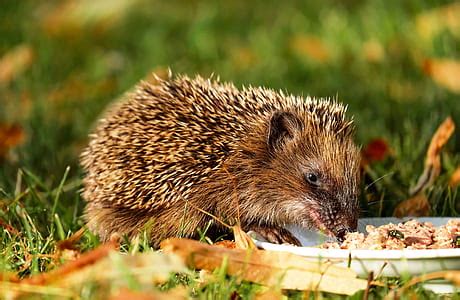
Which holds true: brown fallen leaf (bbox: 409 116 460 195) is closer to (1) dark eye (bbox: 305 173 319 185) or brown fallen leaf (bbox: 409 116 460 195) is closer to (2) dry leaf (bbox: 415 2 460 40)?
(1) dark eye (bbox: 305 173 319 185)

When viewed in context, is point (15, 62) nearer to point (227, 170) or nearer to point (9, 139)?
point (9, 139)

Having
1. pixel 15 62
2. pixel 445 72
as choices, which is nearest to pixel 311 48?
pixel 445 72

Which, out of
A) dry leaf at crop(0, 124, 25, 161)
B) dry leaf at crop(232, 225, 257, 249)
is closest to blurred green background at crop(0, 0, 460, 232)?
dry leaf at crop(0, 124, 25, 161)

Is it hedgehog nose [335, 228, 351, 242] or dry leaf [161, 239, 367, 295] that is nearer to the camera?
dry leaf [161, 239, 367, 295]

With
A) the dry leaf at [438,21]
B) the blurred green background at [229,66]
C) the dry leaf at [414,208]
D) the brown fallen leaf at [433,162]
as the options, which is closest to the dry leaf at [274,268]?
the blurred green background at [229,66]

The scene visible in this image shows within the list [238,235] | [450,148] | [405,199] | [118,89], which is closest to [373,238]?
[238,235]

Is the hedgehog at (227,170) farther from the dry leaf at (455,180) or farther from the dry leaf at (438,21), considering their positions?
the dry leaf at (438,21)
